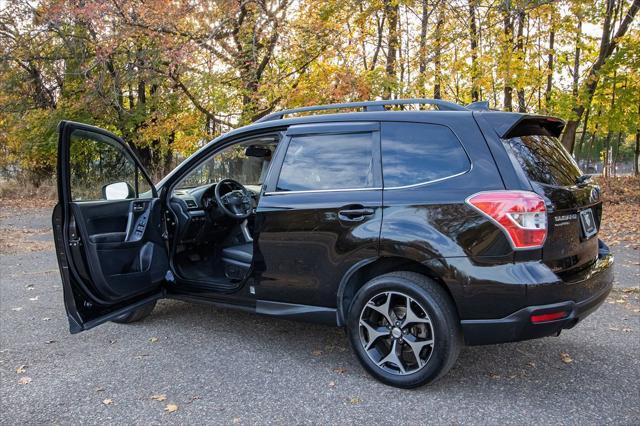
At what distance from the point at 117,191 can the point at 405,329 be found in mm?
2637

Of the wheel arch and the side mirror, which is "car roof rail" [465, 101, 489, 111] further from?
the side mirror

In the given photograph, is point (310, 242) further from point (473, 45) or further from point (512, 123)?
point (473, 45)

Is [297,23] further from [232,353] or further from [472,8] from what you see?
[232,353]

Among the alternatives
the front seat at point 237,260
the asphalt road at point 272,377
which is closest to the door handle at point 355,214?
the asphalt road at point 272,377

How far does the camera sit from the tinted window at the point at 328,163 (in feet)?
11.7

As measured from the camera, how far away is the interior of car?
182 inches

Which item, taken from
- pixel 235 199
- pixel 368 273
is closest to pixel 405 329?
pixel 368 273

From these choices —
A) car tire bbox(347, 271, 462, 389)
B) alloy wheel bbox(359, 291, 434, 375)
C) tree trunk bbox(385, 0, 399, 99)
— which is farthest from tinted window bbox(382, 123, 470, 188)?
tree trunk bbox(385, 0, 399, 99)

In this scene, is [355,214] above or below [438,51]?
below

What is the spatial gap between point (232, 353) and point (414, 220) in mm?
1832

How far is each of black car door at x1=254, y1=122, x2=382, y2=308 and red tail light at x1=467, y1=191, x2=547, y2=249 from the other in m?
0.75

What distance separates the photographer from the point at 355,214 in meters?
3.46

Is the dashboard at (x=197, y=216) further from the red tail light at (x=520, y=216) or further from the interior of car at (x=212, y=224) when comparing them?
the red tail light at (x=520, y=216)

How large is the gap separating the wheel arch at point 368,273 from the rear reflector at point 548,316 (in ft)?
1.52
